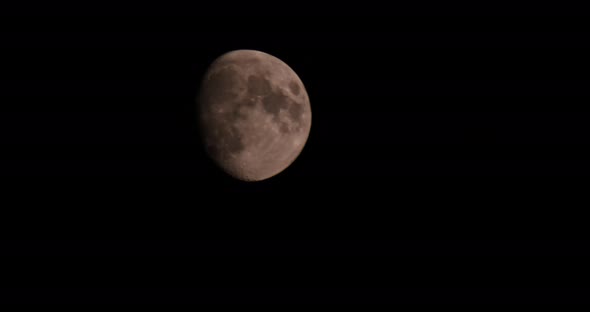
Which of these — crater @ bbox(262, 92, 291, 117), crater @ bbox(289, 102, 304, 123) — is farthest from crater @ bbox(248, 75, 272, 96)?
Result: crater @ bbox(289, 102, 304, 123)

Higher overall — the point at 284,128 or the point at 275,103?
the point at 275,103

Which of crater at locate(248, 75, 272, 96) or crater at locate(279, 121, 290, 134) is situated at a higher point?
crater at locate(248, 75, 272, 96)

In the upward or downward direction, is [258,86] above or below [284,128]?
above

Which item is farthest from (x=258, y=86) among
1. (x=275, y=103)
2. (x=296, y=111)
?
(x=296, y=111)

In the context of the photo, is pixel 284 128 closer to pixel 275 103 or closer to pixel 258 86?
pixel 275 103

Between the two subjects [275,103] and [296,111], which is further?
[296,111]

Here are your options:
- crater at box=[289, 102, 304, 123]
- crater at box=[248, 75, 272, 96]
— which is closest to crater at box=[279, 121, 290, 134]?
crater at box=[289, 102, 304, 123]

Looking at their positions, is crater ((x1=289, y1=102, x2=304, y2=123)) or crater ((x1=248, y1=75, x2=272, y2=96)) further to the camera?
crater ((x1=289, y1=102, x2=304, y2=123))

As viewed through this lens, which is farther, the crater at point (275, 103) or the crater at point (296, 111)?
the crater at point (296, 111)

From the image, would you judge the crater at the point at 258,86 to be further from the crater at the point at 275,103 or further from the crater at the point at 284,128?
the crater at the point at 284,128

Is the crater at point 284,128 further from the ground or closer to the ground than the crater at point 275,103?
closer to the ground

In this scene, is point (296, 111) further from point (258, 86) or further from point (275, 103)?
point (258, 86)

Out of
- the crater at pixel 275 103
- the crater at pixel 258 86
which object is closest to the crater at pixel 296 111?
the crater at pixel 275 103

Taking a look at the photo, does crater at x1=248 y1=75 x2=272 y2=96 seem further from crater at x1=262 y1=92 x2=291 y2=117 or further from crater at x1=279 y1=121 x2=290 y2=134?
crater at x1=279 y1=121 x2=290 y2=134
